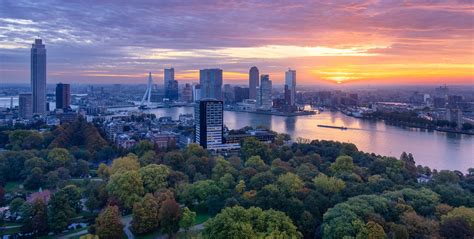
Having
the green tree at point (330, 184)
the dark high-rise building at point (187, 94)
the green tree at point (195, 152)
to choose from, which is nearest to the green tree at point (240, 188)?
the green tree at point (330, 184)

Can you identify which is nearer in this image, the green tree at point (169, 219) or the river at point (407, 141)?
the green tree at point (169, 219)

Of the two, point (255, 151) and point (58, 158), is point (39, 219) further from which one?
point (255, 151)

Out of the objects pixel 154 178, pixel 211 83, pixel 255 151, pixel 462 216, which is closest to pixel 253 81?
pixel 211 83

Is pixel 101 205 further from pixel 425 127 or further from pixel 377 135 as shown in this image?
pixel 425 127

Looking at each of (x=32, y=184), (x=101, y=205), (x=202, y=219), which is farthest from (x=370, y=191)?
(x=32, y=184)

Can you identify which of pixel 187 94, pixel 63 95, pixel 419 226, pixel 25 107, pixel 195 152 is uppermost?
pixel 187 94

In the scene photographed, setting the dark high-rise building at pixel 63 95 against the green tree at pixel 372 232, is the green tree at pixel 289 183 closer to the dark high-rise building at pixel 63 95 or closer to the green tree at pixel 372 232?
the green tree at pixel 372 232
